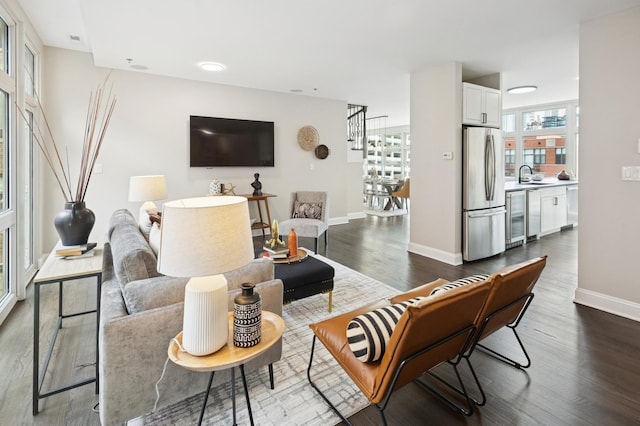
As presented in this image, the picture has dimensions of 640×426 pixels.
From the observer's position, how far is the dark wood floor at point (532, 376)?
1.72m

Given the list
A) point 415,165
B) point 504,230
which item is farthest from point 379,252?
point 504,230

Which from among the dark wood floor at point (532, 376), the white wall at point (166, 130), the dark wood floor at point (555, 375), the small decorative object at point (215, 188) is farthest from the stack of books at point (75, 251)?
the small decorative object at point (215, 188)

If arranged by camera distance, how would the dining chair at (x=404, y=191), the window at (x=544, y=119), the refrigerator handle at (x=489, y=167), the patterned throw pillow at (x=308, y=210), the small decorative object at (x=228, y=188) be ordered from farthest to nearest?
the dining chair at (x=404, y=191) → the window at (x=544, y=119) → the small decorative object at (x=228, y=188) → the patterned throw pillow at (x=308, y=210) → the refrigerator handle at (x=489, y=167)

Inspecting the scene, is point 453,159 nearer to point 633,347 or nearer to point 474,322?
point 633,347

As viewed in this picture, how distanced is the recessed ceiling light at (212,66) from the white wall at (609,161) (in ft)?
13.0

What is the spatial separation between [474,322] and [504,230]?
385cm

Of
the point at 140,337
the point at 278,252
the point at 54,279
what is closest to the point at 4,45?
the point at 54,279

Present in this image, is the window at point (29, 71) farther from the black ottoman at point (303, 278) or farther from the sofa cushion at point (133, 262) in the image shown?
the black ottoman at point (303, 278)

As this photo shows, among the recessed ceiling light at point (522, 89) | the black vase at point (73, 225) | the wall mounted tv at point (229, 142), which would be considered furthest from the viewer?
the recessed ceiling light at point (522, 89)

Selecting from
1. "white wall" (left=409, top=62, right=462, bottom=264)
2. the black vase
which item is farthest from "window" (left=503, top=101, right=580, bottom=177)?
the black vase

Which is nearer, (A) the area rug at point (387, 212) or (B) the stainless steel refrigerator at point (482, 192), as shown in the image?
(B) the stainless steel refrigerator at point (482, 192)

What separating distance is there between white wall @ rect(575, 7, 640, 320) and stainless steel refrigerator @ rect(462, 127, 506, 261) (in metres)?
1.34

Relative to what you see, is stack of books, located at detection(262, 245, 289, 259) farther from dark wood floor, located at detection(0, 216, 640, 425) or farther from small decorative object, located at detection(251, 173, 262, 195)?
small decorative object, located at detection(251, 173, 262, 195)

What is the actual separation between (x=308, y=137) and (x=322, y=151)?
0.42 metres
